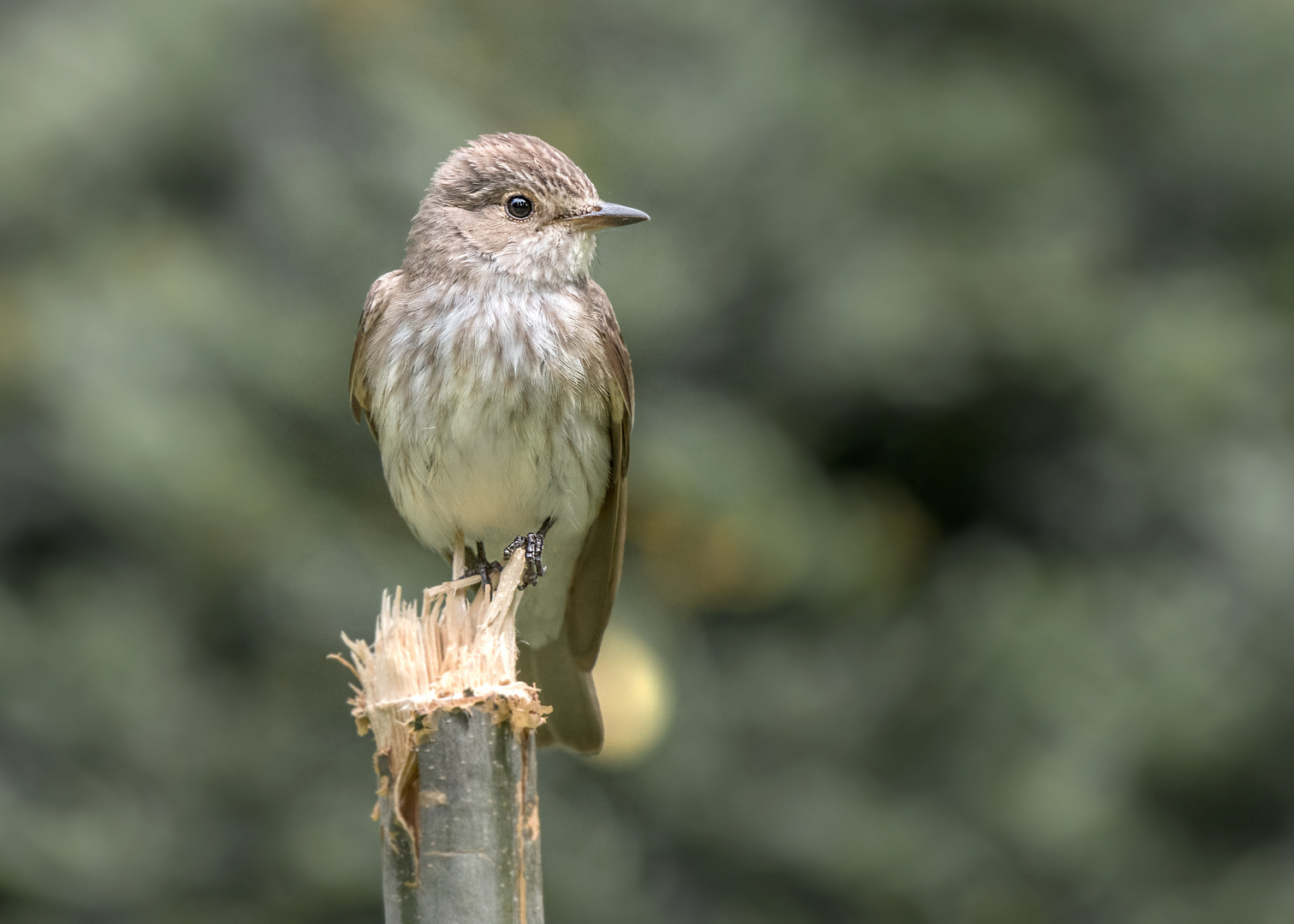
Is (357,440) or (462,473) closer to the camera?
(462,473)

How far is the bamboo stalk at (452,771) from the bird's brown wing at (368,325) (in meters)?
1.54

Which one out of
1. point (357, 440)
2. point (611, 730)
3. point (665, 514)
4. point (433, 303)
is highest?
point (357, 440)

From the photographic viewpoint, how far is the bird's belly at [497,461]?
3475 mm

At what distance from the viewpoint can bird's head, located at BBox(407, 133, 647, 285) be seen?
143 inches

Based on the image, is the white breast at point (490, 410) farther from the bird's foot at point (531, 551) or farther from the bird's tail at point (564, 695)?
the bird's tail at point (564, 695)

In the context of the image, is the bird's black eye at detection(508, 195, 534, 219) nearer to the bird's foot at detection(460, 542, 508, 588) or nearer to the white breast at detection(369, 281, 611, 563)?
the white breast at detection(369, 281, 611, 563)

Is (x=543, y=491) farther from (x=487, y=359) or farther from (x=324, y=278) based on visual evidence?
(x=324, y=278)

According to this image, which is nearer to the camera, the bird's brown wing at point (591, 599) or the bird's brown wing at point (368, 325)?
the bird's brown wing at point (591, 599)

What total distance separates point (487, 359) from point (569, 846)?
2281 mm

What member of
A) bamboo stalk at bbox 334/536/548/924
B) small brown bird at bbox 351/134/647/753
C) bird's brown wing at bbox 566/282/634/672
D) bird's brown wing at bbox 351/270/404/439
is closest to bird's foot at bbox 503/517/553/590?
small brown bird at bbox 351/134/647/753

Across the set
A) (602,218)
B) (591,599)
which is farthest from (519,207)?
(591,599)

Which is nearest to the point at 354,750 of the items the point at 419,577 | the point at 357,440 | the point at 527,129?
the point at 419,577

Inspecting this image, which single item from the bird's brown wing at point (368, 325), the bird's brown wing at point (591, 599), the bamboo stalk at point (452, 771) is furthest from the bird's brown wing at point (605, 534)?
the bamboo stalk at point (452, 771)

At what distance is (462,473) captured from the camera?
3504mm
